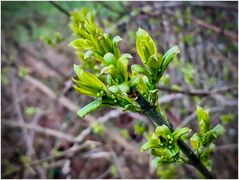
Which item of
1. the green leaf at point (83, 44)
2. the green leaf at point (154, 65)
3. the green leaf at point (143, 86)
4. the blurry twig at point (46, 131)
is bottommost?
the blurry twig at point (46, 131)

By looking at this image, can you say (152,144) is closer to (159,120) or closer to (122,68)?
(159,120)

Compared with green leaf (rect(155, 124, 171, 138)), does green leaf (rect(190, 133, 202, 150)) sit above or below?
below

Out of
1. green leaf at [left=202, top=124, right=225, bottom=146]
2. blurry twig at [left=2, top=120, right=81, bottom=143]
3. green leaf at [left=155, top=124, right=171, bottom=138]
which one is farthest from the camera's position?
blurry twig at [left=2, top=120, right=81, bottom=143]

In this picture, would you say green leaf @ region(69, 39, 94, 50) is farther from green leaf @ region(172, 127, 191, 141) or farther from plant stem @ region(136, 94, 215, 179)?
green leaf @ region(172, 127, 191, 141)

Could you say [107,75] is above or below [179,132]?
above

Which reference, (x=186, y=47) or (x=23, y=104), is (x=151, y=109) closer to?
(x=186, y=47)

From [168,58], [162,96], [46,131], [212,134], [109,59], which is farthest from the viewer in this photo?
[46,131]

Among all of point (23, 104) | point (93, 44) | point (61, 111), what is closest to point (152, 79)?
point (93, 44)

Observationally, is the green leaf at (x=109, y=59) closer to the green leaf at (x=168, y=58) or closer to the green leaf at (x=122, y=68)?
the green leaf at (x=122, y=68)

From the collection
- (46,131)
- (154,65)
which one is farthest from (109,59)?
(46,131)

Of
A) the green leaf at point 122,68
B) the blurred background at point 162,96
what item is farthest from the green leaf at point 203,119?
the blurred background at point 162,96

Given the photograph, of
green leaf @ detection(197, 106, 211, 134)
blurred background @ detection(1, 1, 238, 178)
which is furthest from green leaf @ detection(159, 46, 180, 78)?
blurred background @ detection(1, 1, 238, 178)

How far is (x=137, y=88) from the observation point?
0.90 m

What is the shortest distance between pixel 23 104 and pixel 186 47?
2662 mm
